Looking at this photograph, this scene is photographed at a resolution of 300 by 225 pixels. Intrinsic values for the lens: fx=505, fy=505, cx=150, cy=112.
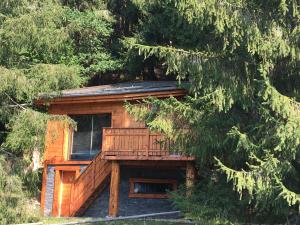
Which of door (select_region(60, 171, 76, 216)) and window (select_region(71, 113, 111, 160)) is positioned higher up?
window (select_region(71, 113, 111, 160))

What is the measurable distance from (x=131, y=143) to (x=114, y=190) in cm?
171

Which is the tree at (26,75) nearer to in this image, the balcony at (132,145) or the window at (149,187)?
the balcony at (132,145)

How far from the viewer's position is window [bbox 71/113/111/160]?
65.2 ft

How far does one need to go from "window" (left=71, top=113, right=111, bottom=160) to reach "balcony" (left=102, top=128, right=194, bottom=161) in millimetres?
2477

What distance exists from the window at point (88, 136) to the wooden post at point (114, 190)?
9.07ft

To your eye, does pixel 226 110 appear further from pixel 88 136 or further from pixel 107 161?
pixel 88 136

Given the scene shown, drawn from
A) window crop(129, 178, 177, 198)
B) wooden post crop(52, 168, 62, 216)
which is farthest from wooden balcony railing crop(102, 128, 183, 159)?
wooden post crop(52, 168, 62, 216)

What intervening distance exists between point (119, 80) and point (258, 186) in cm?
2193

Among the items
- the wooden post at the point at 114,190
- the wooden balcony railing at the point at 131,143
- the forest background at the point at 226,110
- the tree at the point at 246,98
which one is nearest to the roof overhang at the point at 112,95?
the wooden balcony railing at the point at 131,143

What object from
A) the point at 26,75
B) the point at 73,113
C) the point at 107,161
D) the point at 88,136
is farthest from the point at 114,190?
the point at 26,75

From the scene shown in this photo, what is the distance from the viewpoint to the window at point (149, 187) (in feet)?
59.4

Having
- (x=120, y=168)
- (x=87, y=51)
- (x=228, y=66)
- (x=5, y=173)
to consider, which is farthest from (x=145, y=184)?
(x=87, y=51)

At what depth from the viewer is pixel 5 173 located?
14570mm

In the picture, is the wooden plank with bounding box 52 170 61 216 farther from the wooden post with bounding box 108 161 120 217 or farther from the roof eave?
the wooden post with bounding box 108 161 120 217
